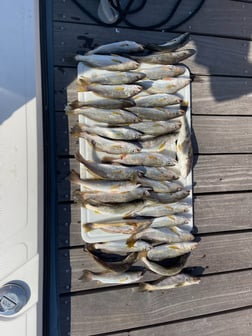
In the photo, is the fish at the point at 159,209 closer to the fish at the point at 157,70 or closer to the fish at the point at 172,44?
the fish at the point at 157,70

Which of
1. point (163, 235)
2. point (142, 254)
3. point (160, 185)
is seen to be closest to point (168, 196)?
point (160, 185)

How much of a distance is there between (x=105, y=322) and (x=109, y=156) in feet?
2.47

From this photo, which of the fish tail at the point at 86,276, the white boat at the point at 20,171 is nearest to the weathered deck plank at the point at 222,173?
the fish tail at the point at 86,276

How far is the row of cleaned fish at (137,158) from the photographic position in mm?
1586

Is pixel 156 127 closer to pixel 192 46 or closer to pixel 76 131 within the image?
pixel 76 131

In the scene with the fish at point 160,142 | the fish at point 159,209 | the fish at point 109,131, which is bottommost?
the fish at point 159,209

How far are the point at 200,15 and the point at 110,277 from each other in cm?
135

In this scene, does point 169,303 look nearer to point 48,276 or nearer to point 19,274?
point 48,276

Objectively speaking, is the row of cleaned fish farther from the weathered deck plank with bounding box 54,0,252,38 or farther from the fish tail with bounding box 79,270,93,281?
the weathered deck plank with bounding box 54,0,252,38

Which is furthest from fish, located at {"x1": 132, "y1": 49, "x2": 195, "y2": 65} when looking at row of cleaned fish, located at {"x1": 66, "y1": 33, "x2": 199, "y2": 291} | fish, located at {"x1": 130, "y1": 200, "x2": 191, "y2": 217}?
fish, located at {"x1": 130, "y1": 200, "x2": 191, "y2": 217}

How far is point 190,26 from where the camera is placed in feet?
5.94

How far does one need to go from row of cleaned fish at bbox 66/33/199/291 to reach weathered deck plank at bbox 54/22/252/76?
7 cm

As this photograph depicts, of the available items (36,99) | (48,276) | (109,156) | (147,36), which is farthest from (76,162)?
(147,36)

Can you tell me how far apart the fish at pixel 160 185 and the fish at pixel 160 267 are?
30cm
